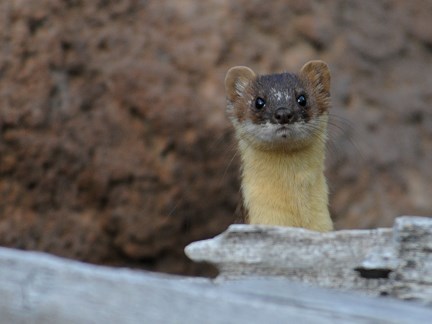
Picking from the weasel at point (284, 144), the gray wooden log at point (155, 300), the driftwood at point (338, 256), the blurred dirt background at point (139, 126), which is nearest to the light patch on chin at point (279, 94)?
the weasel at point (284, 144)

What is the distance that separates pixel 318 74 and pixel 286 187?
0.76 metres

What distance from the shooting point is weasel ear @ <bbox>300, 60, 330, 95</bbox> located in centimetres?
460

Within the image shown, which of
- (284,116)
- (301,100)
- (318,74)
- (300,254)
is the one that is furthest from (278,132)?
(300,254)

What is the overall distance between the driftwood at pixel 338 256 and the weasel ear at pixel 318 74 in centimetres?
232

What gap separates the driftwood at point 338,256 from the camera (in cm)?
221

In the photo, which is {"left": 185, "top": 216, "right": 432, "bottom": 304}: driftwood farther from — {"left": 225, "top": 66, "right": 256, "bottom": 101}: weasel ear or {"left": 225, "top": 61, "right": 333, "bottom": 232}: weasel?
{"left": 225, "top": 66, "right": 256, "bottom": 101}: weasel ear

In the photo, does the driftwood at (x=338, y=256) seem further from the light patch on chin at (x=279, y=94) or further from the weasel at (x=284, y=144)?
the light patch on chin at (x=279, y=94)

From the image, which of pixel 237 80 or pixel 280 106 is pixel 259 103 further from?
pixel 237 80

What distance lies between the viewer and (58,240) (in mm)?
5188

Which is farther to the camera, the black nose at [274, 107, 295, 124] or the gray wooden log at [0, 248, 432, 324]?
the black nose at [274, 107, 295, 124]

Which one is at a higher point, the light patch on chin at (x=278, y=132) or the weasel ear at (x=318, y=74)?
the weasel ear at (x=318, y=74)

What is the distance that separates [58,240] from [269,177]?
154cm

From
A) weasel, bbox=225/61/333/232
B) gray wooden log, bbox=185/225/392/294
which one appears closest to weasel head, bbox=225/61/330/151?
weasel, bbox=225/61/333/232

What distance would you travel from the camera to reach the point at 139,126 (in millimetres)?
5152
